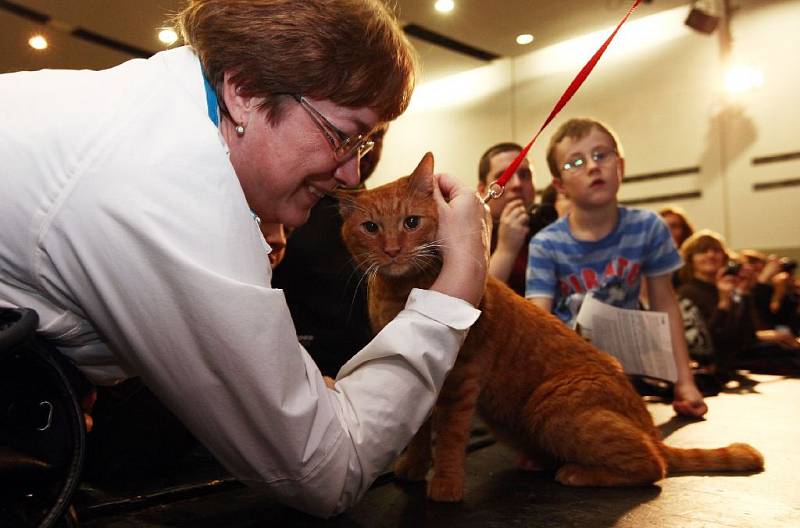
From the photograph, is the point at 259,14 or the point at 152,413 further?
the point at 152,413

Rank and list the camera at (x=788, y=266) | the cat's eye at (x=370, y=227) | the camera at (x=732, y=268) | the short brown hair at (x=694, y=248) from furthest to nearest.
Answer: the camera at (x=788, y=266), the short brown hair at (x=694, y=248), the camera at (x=732, y=268), the cat's eye at (x=370, y=227)

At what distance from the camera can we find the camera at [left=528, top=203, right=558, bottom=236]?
262 cm

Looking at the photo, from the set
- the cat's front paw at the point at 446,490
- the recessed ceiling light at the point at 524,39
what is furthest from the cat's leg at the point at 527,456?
the recessed ceiling light at the point at 524,39

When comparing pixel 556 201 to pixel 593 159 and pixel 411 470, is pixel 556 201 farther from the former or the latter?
pixel 411 470

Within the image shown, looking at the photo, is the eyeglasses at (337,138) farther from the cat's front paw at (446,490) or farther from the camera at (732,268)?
the camera at (732,268)

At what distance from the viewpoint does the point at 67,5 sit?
410 centimetres

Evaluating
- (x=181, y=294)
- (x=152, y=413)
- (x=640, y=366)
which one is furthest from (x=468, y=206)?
(x=640, y=366)

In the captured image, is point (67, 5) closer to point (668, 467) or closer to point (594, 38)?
point (594, 38)

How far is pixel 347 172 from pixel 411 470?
2.01 feet

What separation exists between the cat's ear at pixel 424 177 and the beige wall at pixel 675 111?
438 centimetres

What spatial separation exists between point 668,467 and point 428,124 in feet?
17.5

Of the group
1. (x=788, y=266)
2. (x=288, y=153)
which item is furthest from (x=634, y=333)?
(x=788, y=266)

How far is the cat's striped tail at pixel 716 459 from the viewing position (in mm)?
1182

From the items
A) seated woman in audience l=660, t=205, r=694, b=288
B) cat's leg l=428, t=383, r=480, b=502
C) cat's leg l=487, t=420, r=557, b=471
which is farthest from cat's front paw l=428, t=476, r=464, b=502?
seated woman in audience l=660, t=205, r=694, b=288
